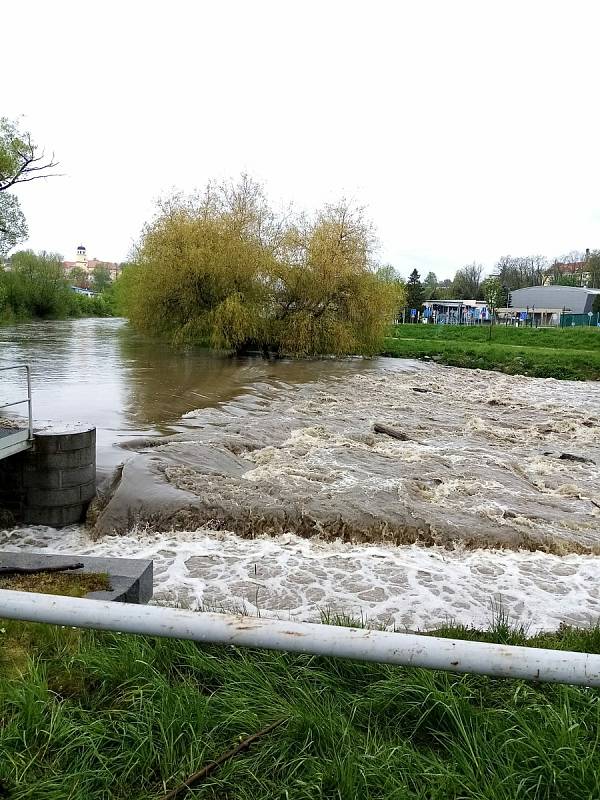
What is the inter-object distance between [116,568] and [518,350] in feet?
112

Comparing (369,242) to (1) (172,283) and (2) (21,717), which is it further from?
(2) (21,717)

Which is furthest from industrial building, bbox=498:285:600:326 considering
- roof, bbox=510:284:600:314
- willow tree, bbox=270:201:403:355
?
willow tree, bbox=270:201:403:355

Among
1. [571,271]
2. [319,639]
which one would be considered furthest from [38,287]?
[571,271]

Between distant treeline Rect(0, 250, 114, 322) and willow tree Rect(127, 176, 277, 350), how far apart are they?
42.7 m

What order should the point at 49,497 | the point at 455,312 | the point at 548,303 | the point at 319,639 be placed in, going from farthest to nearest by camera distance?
the point at 455,312
the point at 548,303
the point at 49,497
the point at 319,639

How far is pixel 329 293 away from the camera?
113 ft

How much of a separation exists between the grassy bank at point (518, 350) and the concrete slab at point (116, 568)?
2847 centimetres

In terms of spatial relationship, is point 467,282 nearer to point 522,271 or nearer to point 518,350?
point 522,271

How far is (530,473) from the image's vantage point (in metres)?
12.2

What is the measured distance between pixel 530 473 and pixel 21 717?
11050mm

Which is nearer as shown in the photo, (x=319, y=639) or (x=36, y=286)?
(x=319, y=639)

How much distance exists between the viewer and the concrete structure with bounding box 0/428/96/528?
30.9 ft

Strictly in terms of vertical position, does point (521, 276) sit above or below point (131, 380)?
above

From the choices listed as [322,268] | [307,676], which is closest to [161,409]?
[307,676]
